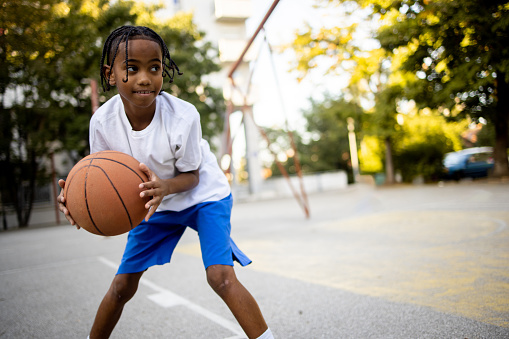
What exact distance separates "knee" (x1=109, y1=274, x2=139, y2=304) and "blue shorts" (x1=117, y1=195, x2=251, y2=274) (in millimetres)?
39

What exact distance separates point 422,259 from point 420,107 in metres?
10.7

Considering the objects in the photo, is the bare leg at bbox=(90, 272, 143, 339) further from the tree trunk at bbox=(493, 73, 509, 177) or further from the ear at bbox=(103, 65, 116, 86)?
the tree trunk at bbox=(493, 73, 509, 177)

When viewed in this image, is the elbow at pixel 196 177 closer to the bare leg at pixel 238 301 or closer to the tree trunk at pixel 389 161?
the bare leg at pixel 238 301

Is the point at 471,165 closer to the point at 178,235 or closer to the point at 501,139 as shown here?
the point at 501,139

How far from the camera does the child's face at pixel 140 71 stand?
200 centimetres

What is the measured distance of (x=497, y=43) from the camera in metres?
4.98

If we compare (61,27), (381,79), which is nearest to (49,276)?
(61,27)

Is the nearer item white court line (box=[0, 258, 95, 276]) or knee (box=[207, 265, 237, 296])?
knee (box=[207, 265, 237, 296])

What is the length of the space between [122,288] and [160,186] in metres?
0.69

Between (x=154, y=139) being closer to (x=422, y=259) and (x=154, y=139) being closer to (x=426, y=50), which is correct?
(x=422, y=259)

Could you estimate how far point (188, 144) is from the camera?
7.16 feet

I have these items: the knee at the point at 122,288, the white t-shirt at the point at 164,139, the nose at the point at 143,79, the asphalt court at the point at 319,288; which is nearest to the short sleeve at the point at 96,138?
the white t-shirt at the point at 164,139

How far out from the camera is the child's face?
200cm

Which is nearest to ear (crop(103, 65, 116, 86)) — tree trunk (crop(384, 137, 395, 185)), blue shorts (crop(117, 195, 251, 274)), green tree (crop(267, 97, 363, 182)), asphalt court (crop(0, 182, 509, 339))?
blue shorts (crop(117, 195, 251, 274))
